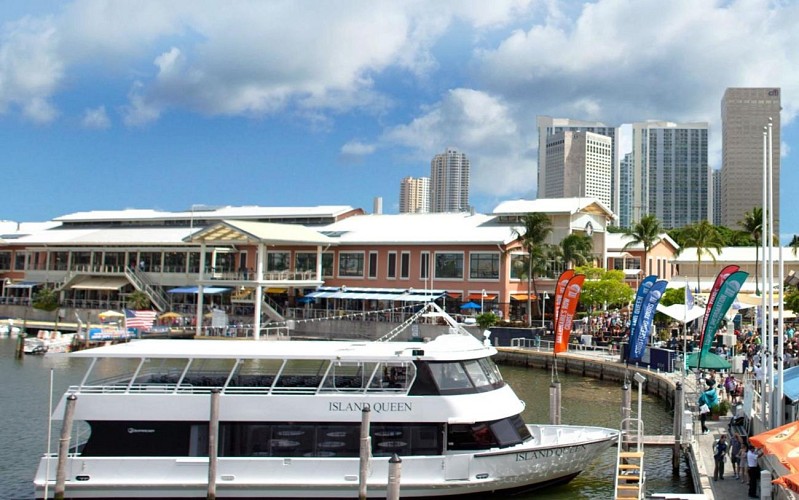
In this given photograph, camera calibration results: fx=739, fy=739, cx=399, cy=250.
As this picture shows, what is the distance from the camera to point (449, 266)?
6347cm

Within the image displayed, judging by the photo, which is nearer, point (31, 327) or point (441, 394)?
point (441, 394)

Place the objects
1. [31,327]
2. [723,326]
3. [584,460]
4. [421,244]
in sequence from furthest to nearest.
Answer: [31,327]
[421,244]
[723,326]
[584,460]

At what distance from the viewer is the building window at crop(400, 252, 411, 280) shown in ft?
213

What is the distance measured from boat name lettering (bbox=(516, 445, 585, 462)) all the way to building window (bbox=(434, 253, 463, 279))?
140 feet

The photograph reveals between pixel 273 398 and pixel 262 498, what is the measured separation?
253 cm

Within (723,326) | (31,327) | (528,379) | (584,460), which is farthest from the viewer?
(31,327)

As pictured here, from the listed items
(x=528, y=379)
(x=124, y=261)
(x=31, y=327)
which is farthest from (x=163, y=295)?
(x=528, y=379)

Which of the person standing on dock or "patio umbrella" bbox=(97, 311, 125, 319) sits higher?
"patio umbrella" bbox=(97, 311, 125, 319)

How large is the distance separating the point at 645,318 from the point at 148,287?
178 ft

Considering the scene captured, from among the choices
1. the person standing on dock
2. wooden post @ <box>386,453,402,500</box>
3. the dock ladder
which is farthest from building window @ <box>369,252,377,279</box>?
wooden post @ <box>386,453,402,500</box>

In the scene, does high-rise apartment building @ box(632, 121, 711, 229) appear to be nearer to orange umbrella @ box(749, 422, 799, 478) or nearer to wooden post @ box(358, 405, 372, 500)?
orange umbrella @ box(749, 422, 799, 478)

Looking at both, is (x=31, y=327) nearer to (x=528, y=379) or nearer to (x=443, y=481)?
(x=528, y=379)

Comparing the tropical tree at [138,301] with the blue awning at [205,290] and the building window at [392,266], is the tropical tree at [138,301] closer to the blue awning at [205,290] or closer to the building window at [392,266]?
the blue awning at [205,290]

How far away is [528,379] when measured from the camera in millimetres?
43875
